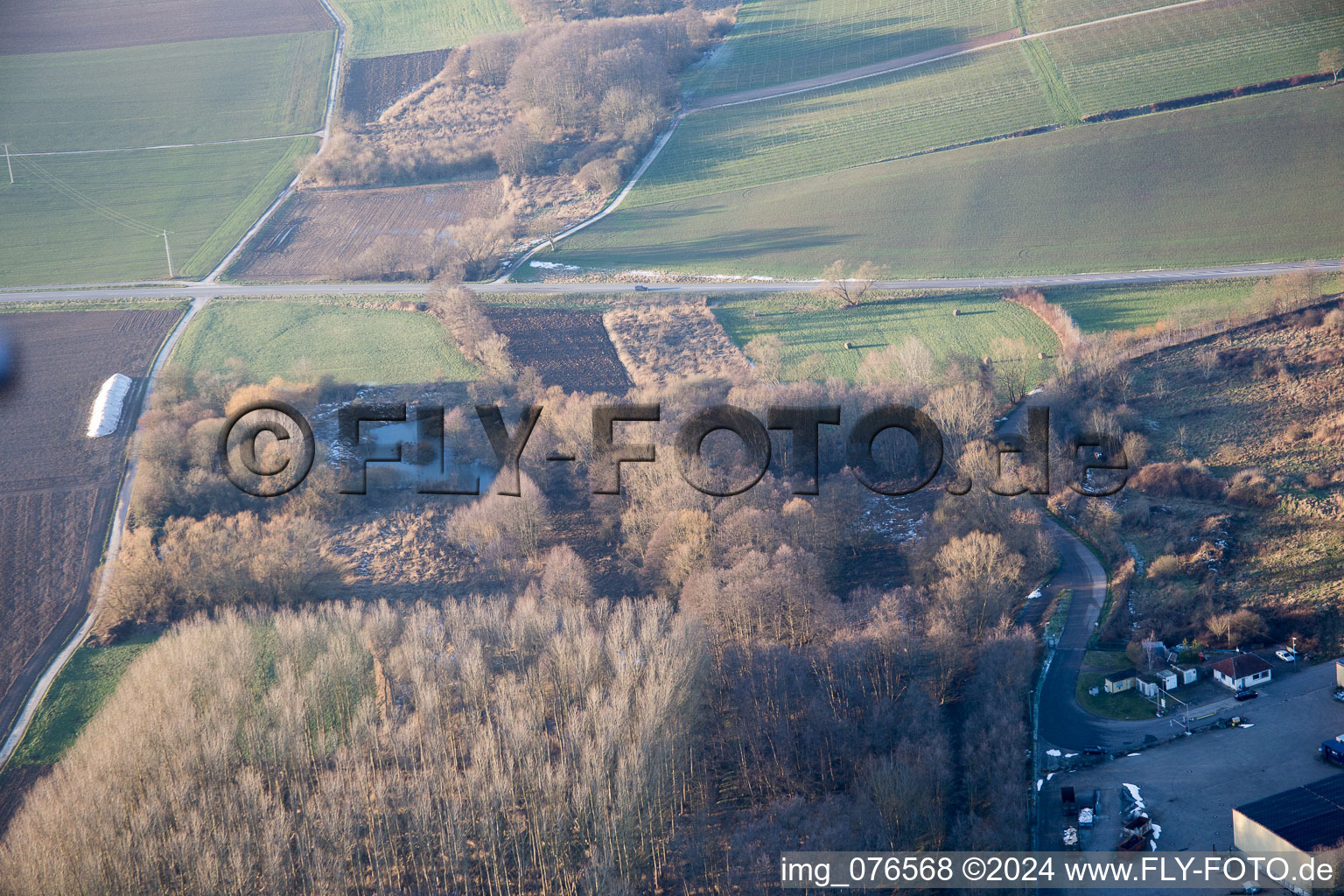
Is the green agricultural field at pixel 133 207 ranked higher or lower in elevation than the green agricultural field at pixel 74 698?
higher

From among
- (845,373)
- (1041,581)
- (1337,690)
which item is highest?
(845,373)

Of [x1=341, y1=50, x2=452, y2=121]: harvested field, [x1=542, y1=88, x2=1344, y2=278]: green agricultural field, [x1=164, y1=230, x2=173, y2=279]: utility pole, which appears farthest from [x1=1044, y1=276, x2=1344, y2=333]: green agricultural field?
[x1=341, y1=50, x2=452, y2=121]: harvested field

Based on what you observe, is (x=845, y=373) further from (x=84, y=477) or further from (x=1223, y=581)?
(x=84, y=477)

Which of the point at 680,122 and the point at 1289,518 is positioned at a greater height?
the point at 680,122

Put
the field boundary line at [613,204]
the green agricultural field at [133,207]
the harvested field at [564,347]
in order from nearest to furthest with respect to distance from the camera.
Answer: the harvested field at [564,347]
the field boundary line at [613,204]
the green agricultural field at [133,207]

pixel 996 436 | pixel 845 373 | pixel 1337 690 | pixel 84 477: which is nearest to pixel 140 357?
pixel 84 477

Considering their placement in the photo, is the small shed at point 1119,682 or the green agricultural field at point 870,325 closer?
the small shed at point 1119,682

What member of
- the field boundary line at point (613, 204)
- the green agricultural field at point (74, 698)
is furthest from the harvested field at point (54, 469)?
the field boundary line at point (613, 204)

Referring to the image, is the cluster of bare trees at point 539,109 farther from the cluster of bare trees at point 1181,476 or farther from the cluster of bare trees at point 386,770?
the cluster of bare trees at point 386,770
